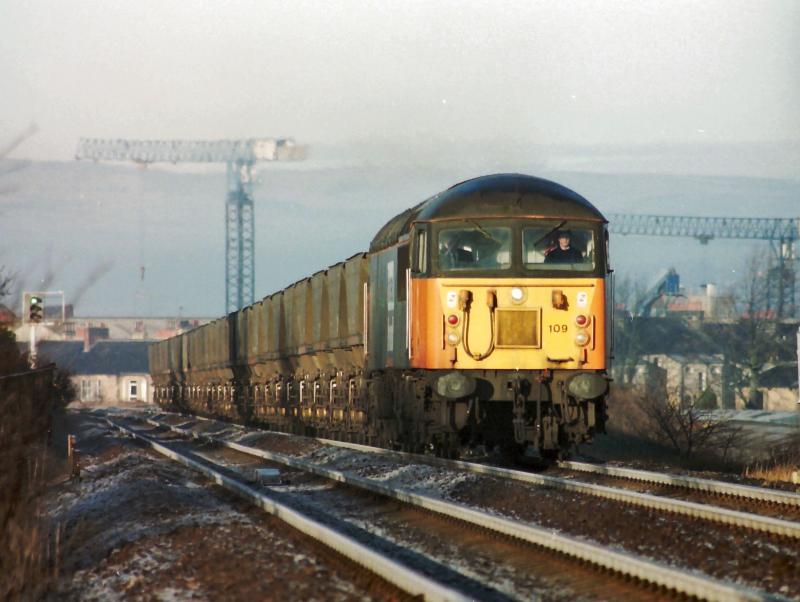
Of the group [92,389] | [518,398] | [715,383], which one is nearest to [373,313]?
[518,398]

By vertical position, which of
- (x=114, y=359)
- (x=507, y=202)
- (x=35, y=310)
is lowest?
(x=35, y=310)

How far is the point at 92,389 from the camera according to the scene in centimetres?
11400

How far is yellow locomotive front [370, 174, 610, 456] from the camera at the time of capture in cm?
1622

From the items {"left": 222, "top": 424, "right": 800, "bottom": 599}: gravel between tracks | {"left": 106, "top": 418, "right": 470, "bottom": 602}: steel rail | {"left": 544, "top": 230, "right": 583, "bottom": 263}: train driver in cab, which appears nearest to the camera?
→ {"left": 106, "top": 418, "right": 470, "bottom": 602}: steel rail

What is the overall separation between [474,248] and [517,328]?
1.17 meters

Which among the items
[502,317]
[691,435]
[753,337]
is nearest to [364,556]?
[502,317]

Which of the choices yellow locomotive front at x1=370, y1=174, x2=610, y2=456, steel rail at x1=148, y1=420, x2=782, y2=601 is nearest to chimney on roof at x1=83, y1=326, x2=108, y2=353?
yellow locomotive front at x1=370, y1=174, x2=610, y2=456

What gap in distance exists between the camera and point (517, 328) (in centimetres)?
1627

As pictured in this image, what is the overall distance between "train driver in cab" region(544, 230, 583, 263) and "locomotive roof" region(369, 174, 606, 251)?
0.26 metres

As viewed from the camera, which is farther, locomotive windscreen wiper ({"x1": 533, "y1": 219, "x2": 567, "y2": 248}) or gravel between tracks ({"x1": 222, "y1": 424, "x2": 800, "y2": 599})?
locomotive windscreen wiper ({"x1": 533, "y1": 219, "x2": 567, "y2": 248})

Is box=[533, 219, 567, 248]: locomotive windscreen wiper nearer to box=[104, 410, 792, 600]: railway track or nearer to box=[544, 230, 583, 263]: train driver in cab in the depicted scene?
box=[544, 230, 583, 263]: train driver in cab

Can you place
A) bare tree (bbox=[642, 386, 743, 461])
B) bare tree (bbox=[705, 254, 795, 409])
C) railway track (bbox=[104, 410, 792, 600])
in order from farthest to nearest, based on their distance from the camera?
bare tree (bbox=[705, 254, 795, 409]) < bare tree (bbox=[642, 386, 743, 461]) < railway track (bbox=[104, 410, 792, 600])

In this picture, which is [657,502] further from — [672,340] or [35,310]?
[672,340]

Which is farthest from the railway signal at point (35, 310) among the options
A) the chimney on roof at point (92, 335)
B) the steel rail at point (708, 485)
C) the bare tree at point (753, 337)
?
the chimney on roof at point (92, 335)
